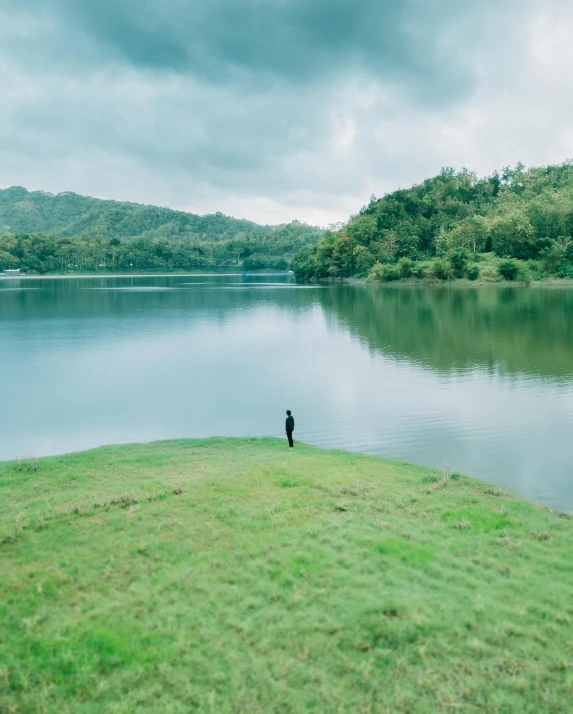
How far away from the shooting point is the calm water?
14430mm

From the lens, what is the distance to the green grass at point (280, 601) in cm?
459

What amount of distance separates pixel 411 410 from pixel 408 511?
9.28m

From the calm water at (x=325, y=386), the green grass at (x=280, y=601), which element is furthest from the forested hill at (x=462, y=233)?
the green grass at (x=280, y=601)

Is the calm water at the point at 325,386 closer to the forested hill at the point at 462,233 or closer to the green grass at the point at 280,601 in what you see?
the green grass at the point at 280,601

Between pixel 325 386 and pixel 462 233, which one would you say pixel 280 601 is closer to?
pixel 325 386

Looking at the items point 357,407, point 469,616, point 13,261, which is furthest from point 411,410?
point 13,261

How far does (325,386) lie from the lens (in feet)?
70.1

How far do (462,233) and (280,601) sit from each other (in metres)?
95.6

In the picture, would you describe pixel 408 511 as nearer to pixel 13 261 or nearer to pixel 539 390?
pixel 539 390

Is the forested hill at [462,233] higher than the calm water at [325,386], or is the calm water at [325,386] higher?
the forested hill at [462,233]

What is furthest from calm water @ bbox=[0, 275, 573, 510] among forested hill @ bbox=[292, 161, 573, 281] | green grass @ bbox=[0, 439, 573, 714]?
forested hill @ bbox=[292, 161, 573, 281]

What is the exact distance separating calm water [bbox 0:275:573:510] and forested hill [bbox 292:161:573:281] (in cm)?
4078

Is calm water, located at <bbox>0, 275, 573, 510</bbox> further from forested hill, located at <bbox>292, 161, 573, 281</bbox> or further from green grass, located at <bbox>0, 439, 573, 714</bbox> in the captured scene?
forested hill, located at <bbox>292, 161, 573, 281</bbox>

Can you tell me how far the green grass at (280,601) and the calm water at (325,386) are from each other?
4.64m
